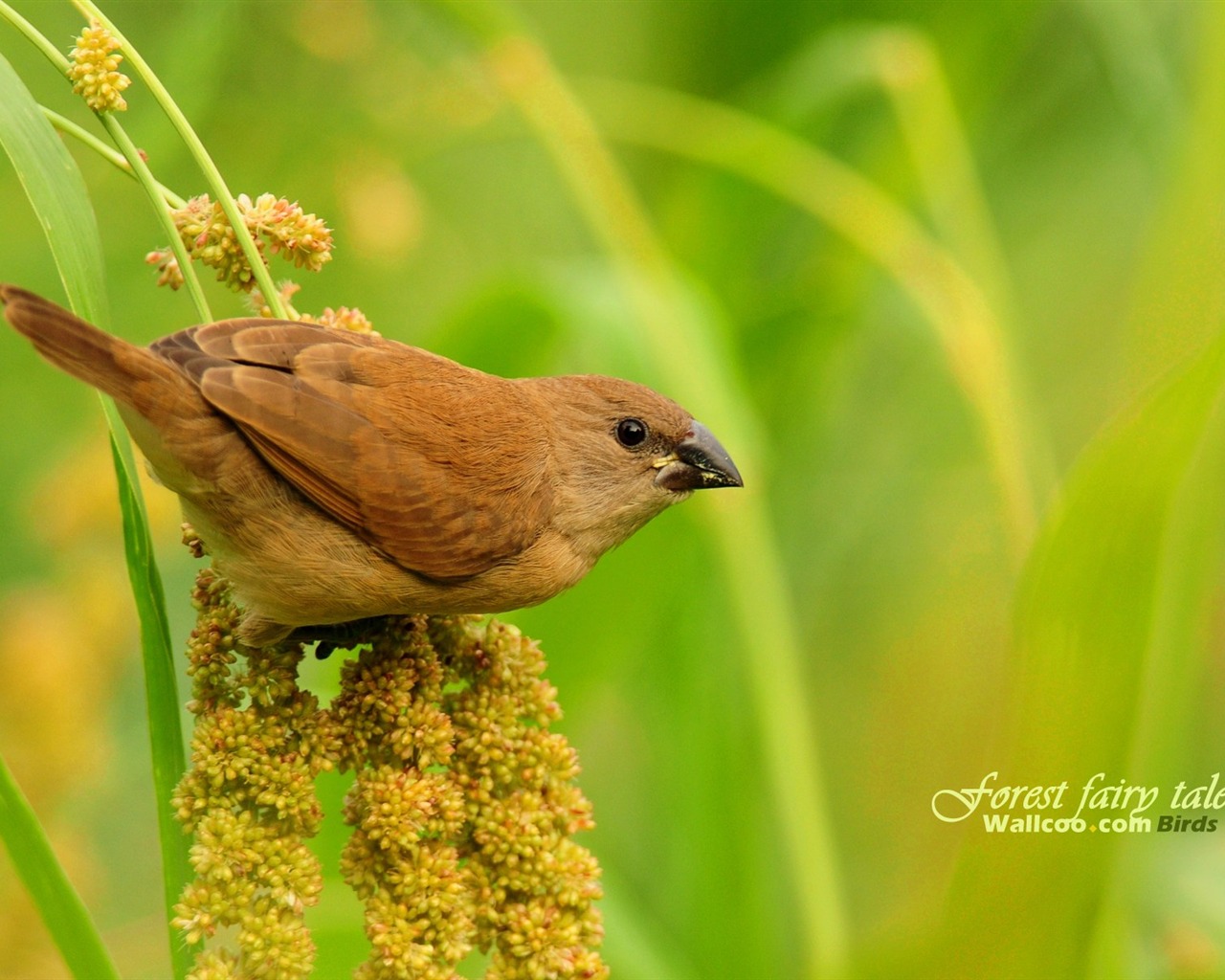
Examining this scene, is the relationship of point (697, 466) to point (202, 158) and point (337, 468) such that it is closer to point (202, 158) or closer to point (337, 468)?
point (337, 468)

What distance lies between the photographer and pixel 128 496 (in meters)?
1.69

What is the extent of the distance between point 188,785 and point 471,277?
317 centimetres

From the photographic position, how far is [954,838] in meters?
3.95

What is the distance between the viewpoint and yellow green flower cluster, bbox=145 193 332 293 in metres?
1.84

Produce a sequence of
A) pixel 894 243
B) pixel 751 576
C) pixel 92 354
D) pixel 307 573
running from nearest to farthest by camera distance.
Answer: pixel 92 354 → pixel 307 573 → pixel 751 576 → pixel 894 243

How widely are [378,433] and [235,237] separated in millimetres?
469

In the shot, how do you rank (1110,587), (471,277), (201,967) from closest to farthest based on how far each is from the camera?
(201,967) < (1110,587) < (471,277)

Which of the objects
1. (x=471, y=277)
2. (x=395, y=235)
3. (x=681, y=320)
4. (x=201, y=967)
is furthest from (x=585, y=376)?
(x=471, y=277)

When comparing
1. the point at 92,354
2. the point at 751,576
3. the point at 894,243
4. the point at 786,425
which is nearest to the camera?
the point at 92,354

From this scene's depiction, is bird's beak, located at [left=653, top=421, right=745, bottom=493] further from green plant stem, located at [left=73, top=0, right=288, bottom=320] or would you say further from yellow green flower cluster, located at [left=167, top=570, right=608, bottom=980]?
green plant stem, located at [left=73, top=0, right=288, bottom=320]

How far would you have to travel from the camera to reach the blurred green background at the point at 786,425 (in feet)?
8.04

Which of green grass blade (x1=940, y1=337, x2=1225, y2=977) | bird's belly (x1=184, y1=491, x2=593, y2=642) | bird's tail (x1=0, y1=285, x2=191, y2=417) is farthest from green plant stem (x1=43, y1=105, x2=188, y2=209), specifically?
green grass blade (x1=940, y1=337, x2=1225, y2=977)

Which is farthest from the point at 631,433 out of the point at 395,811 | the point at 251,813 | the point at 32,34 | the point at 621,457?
the point at 32,34

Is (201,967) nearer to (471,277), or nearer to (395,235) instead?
(395,235)
